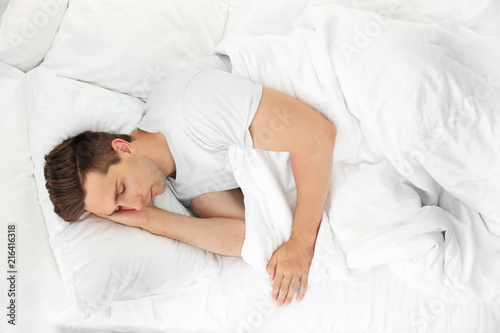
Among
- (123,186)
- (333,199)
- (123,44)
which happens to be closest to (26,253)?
(123,186)

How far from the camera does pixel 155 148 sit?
4.17 ft

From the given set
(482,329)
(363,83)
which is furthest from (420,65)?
(482,329)

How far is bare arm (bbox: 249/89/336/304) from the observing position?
1.20 metres

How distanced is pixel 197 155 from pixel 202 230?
212 millimetres

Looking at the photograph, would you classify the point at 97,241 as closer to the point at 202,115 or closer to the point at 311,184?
the point at 202,115

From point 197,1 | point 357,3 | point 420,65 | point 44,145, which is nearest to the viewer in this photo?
point 420,65

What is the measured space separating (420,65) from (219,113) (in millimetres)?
524

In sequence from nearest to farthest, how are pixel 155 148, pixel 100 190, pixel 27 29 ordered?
pixel 100 190, pixel 155 148, pixel 27 29

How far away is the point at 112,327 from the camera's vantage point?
1.30m

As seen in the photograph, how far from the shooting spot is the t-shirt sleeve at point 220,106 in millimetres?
1209

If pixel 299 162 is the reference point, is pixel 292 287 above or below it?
below

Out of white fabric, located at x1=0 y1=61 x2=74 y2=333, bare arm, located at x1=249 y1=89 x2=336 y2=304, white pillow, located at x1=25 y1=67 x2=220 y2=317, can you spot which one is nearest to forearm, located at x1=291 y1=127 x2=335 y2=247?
bare arm, located at x1=249 y1=89 x2=336 y2=304

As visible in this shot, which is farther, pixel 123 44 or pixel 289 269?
pixel 123 44

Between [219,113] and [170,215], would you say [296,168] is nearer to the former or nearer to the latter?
[219,113]
